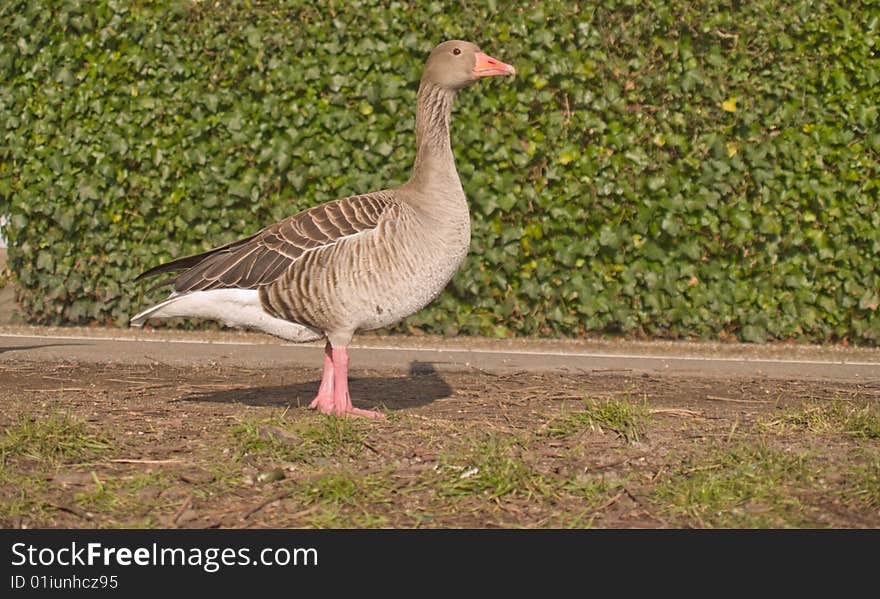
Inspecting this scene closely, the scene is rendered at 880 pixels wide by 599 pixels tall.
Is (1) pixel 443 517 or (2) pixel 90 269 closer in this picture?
(1) pixel 443 517

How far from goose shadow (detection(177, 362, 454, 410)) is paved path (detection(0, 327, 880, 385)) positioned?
0.41m

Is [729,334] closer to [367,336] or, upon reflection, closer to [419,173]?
[367,336]

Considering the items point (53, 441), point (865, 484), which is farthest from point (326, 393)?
point (865, 484)

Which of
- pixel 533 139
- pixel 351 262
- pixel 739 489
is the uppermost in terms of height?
pixel 533 139

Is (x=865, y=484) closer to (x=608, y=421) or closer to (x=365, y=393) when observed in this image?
(x=608, y=421)

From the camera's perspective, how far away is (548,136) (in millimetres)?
8820

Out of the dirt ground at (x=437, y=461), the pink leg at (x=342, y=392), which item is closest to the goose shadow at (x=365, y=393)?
the dirt ground at (x=437, y=461)

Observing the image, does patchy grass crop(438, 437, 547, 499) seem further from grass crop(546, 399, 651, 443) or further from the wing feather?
the wing feather

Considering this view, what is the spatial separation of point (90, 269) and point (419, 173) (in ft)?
13.8

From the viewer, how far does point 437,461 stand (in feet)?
16.8

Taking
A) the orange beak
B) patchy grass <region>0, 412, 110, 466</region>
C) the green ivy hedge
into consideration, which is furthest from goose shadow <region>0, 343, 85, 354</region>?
the orange beak

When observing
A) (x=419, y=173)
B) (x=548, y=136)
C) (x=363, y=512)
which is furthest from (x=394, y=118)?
(x=363, y=512)

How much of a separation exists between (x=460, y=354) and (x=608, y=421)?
286 centimetres

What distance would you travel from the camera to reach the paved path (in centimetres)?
795
